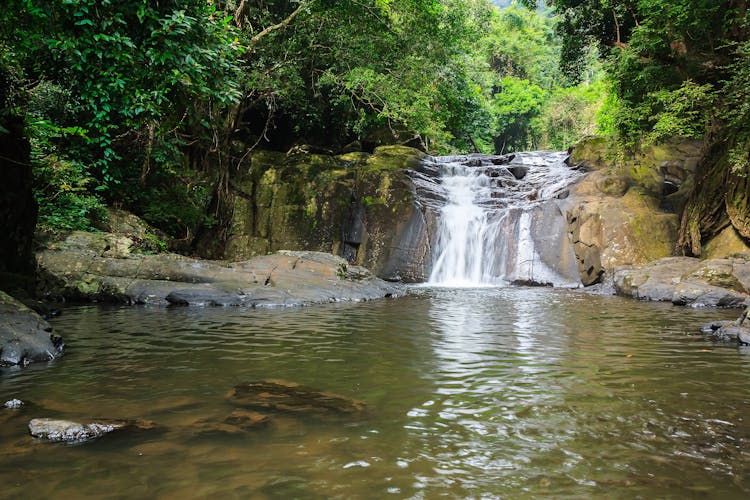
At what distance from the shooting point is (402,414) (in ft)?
12.0

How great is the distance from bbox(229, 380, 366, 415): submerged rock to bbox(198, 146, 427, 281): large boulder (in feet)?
45.1

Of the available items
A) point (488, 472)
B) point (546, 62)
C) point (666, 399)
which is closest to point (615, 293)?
point (666, 399)

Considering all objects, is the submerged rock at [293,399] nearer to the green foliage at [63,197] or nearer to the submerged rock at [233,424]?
the submerged rock at [233,424]

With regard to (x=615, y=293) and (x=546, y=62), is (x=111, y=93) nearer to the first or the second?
(x=615, y=293)

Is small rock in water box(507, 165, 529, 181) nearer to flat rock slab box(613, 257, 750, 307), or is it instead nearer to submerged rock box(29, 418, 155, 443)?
flat rock slab box(613, 257, 750, 307)

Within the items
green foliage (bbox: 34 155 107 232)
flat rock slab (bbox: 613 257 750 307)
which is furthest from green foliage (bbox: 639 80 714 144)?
green foliage (bbox: 34 155 107 232)

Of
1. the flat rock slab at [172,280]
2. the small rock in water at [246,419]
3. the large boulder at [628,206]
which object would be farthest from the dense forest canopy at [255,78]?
the small rock in water at [246,419]

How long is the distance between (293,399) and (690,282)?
10.9m

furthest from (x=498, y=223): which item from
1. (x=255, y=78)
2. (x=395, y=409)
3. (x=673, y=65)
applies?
(x=395, y=409)

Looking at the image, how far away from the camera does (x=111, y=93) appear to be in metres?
5.79

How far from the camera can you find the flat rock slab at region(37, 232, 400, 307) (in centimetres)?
1014

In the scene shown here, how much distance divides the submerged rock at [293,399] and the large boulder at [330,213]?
1376 centimetres

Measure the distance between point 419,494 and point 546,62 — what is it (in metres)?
52.6

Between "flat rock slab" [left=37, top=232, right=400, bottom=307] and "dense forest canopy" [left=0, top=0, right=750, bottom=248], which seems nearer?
"dense forest canopy" [left=0, top=0, right=750, bottom=248]
